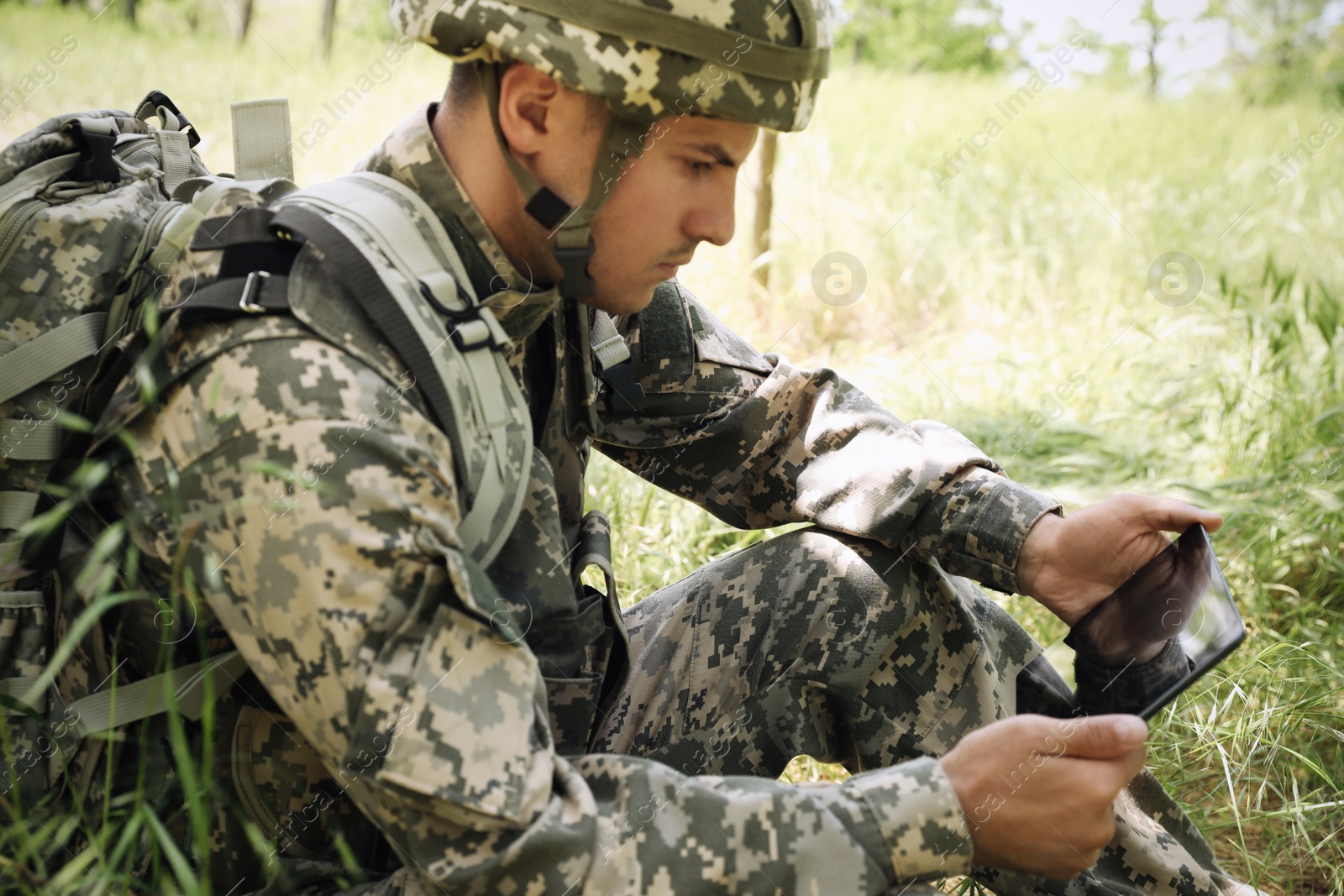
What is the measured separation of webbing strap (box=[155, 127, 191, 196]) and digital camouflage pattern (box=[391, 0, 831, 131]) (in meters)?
0.57

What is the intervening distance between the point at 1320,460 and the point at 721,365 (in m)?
2.43

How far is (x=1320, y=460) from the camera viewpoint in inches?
142

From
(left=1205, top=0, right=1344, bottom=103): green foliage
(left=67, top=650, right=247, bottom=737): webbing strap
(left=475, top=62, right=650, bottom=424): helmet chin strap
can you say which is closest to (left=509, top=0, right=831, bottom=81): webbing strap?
(left=475, top=62, right=650, bottom=424): helmet chin strap

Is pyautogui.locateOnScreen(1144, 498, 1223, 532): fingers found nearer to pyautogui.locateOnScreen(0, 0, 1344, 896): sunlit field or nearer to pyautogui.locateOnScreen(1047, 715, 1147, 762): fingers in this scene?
pyautogui.locateOnScreen(1047, 715, 1147, 762): fingers

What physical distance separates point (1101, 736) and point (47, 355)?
1.56 m

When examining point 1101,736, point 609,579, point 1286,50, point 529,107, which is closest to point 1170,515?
point 1101,736

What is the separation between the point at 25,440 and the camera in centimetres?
153

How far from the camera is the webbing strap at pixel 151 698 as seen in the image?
1.52 metres

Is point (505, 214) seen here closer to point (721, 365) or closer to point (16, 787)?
point (721, 365)

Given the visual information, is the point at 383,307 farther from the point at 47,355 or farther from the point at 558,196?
the point at 47,355

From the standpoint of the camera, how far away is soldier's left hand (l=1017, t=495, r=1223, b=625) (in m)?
2.03

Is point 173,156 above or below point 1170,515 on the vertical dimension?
above

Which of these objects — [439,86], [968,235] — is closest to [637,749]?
[968,235]

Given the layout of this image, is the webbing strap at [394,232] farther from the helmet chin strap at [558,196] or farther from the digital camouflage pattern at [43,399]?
the digital camouflage pattern at [43,399]
